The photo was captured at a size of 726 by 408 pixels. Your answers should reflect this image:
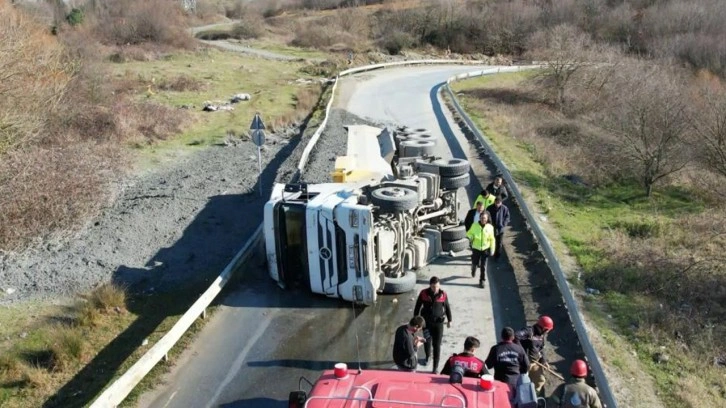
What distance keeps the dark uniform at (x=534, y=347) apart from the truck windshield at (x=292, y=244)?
12.3 feet

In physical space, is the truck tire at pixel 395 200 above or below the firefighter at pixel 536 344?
above

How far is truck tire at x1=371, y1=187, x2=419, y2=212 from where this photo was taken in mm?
9812

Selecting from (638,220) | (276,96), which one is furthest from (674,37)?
(638,220)

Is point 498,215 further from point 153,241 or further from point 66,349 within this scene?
point 66,349

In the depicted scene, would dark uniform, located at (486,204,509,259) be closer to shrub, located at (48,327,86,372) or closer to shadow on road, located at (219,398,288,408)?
shadow on road, located at (219,398,288,408)

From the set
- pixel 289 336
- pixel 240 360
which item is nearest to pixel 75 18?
pixel 289 336

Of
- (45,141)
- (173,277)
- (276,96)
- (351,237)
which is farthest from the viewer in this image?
(276,96)

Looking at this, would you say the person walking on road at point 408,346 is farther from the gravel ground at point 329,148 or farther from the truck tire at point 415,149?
the gravel ground at point 329,148

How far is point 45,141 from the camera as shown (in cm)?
1928

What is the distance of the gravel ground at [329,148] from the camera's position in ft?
52.6

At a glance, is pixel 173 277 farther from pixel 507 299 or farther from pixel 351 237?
pixel 507 299

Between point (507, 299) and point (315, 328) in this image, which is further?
point (507, 299)

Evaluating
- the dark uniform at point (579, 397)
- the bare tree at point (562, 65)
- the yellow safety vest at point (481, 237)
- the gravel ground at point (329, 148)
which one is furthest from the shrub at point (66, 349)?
the bare tree at point (562, 65)

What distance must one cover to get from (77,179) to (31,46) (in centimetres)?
693
